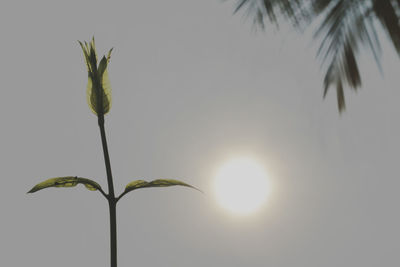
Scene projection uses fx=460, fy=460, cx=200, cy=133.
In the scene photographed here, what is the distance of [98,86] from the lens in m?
1.15

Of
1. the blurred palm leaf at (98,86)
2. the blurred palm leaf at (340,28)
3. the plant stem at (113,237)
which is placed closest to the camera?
the plant stem at (113,237)

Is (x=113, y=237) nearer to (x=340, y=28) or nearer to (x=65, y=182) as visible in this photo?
(x=65, y=182)

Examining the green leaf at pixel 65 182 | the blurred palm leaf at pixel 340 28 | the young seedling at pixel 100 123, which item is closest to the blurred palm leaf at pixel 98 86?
the young seedling at pixel 100 123

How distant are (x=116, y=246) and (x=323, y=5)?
257 cm

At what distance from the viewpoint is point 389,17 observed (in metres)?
2.77

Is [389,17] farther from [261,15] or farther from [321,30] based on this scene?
[261,15]

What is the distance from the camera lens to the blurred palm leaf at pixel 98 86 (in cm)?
115

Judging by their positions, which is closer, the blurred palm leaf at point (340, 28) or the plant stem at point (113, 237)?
the plant stem at point (113, 237)

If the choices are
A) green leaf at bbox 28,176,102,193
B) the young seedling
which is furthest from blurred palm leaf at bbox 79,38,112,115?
green leaf at bbox 28,176,102,193

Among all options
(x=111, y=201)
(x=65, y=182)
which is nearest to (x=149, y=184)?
(x=111, y=201)

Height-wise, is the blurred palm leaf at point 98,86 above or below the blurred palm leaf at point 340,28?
below

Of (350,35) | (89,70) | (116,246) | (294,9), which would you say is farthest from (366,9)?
(116,246)

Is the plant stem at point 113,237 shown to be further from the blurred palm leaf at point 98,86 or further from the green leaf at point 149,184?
the blurred palm leaf at point 98,86

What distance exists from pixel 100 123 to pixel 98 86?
0.35ft
